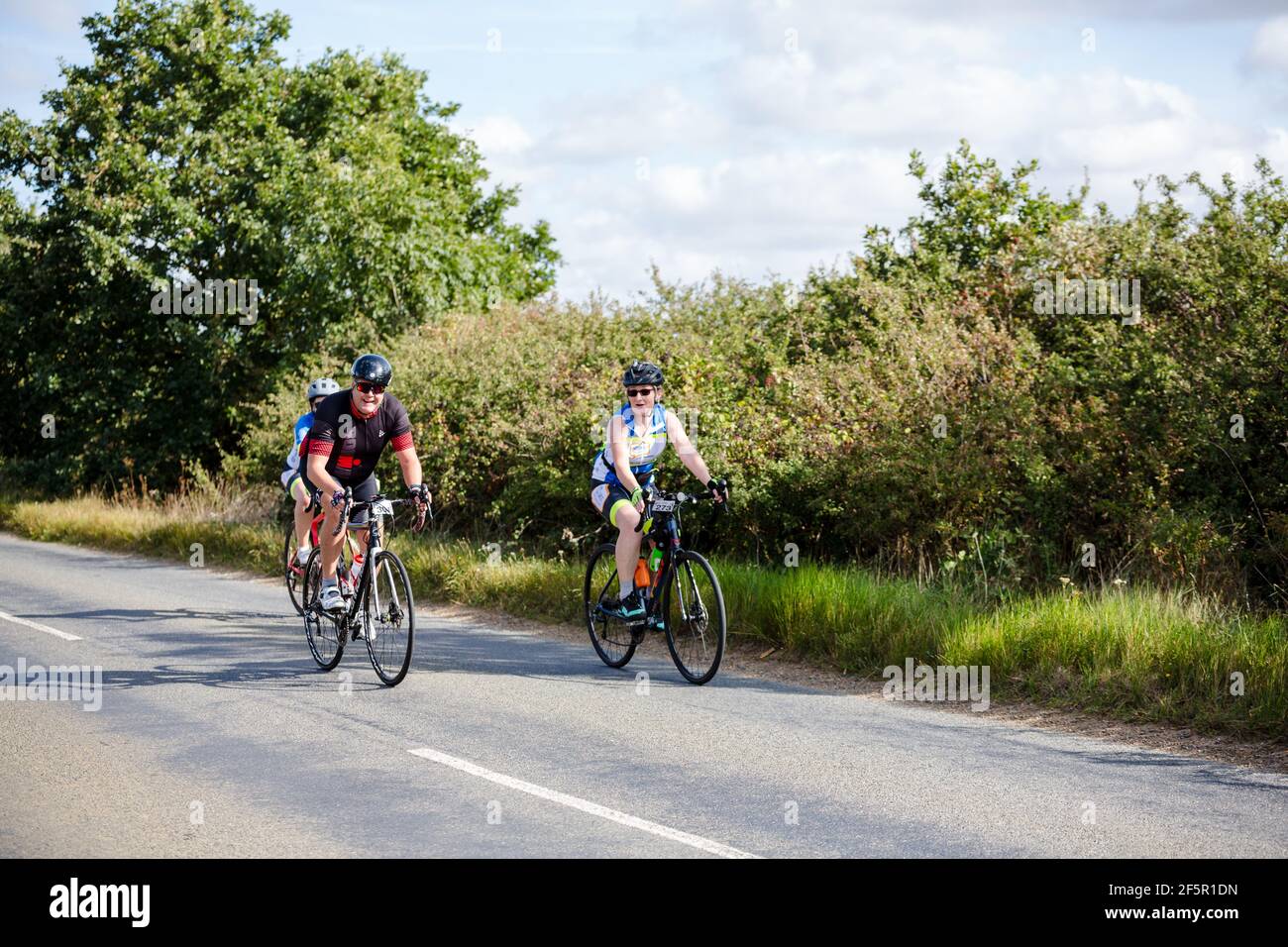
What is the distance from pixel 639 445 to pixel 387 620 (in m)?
2.24

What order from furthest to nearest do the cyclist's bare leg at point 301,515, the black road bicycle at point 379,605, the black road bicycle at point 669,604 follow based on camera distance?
the cyclist's bare leg at point 301,515, the black road bicycle at point 669,604, the black road bicycle at point 379,605

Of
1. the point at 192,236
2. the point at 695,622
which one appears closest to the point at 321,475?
the point at 695,622

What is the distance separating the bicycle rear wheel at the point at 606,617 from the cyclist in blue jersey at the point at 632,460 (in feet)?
1.15

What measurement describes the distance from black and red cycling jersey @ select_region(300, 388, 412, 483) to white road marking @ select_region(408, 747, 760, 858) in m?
2.71

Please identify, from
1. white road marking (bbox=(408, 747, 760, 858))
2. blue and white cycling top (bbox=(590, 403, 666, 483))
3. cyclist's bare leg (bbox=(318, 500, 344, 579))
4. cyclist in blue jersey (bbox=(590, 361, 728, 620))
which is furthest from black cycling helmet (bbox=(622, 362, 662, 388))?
white road marking (bbox=(408, 747, 760, 858))

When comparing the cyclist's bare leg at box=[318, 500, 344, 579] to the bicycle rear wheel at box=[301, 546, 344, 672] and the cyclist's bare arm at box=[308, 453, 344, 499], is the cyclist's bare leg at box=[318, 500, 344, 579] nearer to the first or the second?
the bicycle rear wheel at box=[301, 546, 344, 672]

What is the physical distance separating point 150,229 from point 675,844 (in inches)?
1011

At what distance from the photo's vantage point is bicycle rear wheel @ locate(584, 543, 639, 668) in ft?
31.0

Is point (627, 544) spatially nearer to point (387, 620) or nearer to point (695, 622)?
point (695, 622)

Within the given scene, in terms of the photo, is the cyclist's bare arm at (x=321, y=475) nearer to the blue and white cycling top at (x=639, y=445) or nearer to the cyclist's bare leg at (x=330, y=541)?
the cyclist's bare leg at (x=330, y=541)

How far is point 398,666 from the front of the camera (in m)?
8.66

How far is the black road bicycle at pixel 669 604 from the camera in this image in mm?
8664

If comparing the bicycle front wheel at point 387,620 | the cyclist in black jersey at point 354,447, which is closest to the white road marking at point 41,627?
the cyclist in black jersey at point 354,447
